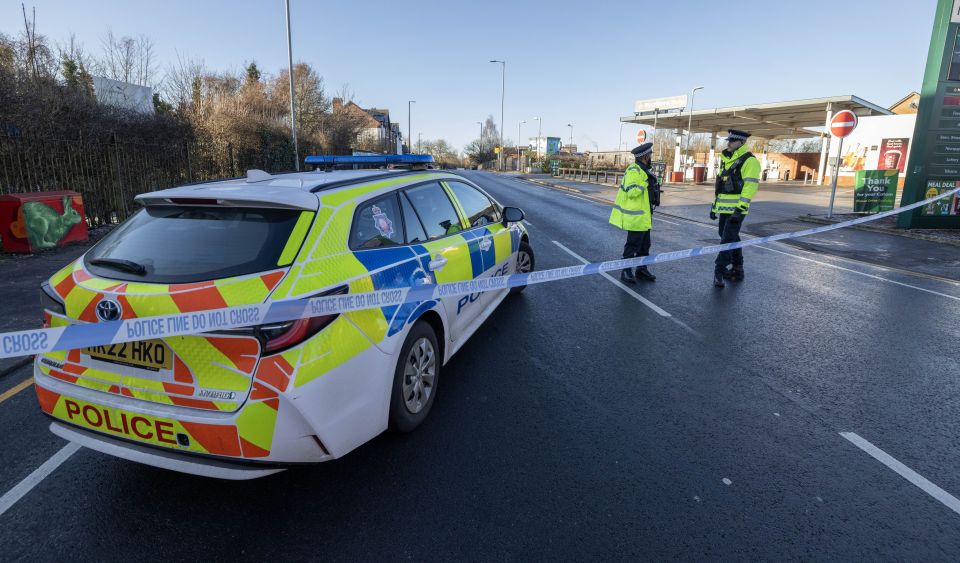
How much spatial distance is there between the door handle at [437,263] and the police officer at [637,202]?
3.99m

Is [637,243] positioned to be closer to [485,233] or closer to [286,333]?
[485,233]

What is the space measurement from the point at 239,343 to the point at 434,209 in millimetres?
2036

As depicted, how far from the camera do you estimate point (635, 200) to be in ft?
22.8

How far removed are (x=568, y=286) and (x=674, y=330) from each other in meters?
1.90

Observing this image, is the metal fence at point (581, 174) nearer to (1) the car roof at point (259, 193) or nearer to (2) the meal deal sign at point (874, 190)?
(2) the meal deal sign at point (874, 190)

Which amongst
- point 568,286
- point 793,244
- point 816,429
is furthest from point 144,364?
point 793,244

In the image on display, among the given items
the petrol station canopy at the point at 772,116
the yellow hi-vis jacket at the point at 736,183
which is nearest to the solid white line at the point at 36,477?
the yellow hi-vis jacket at the point at 736,183

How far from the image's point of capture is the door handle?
341cm

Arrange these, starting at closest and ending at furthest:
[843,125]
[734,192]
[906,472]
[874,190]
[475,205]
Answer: [906,472] → [475,205] → [734,192] → [843,125] → [874,190]

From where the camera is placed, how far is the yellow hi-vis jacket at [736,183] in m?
6.85

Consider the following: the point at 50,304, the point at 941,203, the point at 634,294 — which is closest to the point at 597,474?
the point at 50,304

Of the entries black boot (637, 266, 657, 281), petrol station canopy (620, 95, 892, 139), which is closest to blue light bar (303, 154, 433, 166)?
black boot (637, 266, 657, 281)

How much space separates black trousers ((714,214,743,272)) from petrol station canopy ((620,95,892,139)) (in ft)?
93.4

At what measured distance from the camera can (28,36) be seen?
47.5ft
